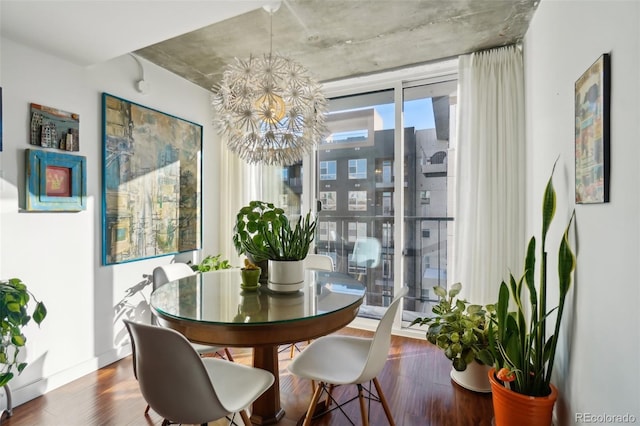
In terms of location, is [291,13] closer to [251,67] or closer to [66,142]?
[251,67]

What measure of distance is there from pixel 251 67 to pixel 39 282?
203 centimetres

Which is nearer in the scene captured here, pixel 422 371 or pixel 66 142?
pixel 66 142

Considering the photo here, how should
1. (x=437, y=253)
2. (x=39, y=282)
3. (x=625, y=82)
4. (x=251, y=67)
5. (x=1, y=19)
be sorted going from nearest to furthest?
1. (x=625, y=82)
2. (x=1, y=19)
3. (x=251, y=67)
4. (x=39, y=282)
5. (x=437, y=253)

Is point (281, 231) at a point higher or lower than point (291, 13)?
lower

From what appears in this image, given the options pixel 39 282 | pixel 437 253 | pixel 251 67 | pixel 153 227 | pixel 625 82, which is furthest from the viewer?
pixel 437 253

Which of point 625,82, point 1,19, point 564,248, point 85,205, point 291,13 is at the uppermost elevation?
point 291,13

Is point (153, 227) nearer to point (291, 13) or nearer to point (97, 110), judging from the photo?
point (97, 110)

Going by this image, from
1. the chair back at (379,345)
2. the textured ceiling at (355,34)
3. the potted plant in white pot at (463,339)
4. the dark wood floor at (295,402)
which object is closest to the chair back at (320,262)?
the dark wood floor at (295,402)

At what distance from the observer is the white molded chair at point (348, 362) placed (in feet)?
4.85

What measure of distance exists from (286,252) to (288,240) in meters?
0.07

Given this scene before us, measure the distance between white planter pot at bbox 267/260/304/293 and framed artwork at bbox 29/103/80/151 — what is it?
1794 mm

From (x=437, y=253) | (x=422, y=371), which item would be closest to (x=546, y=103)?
(x=437, y=253)

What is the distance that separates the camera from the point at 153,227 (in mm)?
2975

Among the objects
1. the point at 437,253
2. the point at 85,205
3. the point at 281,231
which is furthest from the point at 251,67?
the point at 437,253
